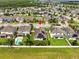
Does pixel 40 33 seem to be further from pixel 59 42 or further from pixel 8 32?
pixel 8 32

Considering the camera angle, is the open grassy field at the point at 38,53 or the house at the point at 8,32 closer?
the open grassy field at the point at 38,53

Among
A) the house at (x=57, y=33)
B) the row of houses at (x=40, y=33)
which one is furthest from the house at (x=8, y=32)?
the house at (x=57, y=33)

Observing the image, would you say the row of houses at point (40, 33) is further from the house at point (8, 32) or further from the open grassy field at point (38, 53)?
the open grassy field at point (38, 53)

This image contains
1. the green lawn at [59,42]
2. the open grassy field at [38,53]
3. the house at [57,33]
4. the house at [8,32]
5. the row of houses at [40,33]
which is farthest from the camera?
the house at [8,32]

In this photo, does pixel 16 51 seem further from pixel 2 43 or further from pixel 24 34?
pixel 24 34

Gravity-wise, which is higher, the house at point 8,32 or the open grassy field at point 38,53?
the house at point 8,32

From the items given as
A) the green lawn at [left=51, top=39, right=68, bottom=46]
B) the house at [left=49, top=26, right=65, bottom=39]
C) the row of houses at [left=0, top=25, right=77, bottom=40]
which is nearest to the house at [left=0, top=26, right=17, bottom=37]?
the row of houses at [left=0, top=25, right=77, bottom=40]

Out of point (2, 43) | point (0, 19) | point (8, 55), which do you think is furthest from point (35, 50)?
point (0, 19)

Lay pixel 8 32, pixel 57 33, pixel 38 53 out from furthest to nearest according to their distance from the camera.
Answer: pixel 8 32 → pixel 57 33 → pixel 38 53

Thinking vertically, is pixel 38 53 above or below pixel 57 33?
below

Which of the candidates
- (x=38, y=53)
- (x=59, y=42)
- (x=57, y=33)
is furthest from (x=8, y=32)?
(x=38, y=53)
